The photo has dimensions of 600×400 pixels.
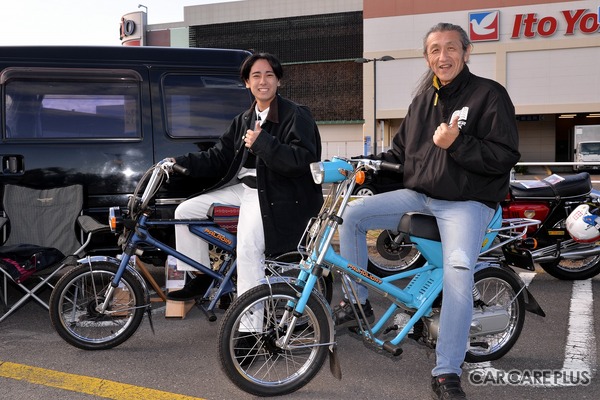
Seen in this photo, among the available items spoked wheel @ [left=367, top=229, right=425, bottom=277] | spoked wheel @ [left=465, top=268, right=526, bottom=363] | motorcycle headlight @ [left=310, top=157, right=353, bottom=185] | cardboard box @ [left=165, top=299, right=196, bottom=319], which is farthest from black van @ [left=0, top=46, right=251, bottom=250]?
spoked wheel @ [left=465, top=268, right=526, bottom=363]

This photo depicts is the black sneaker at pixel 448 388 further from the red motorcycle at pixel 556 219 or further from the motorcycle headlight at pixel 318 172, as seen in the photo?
the red motorcycle at pixel 556 219

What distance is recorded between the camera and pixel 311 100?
49594 millimetres

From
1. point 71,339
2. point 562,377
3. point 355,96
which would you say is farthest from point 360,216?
point 355,96

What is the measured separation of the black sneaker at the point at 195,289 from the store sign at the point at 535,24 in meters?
35.8

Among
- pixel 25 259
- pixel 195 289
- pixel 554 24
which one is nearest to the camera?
pixel 195 289

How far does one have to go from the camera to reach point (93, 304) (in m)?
4.25

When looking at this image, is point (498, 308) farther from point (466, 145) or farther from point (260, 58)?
point (260, 58)

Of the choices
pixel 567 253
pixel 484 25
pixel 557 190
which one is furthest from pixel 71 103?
pixel 484 25

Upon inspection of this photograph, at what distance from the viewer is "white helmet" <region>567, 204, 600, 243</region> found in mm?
5828

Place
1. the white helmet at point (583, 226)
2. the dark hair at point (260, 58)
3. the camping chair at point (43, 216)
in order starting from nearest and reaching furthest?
the dark hair at point (260, 58)
the camping chair at point (43, 216)
the white helmet at point (583, 226)

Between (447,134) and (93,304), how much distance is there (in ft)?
8.95

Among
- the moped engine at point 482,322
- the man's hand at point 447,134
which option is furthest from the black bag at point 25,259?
the man's hand at point 447,134

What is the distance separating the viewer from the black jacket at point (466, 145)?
10.7 ft

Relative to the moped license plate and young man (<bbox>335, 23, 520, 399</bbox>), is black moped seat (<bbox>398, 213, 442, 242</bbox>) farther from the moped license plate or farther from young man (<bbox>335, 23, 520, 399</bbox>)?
the moped license plate
